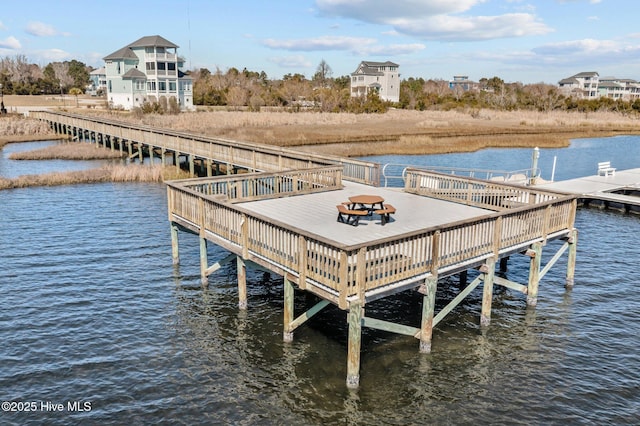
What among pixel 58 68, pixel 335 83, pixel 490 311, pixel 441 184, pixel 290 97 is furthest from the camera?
pixel 335 83

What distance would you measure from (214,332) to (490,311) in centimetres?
745

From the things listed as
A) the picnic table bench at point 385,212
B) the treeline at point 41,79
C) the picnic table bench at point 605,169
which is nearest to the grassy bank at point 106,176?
the picnic table bench at point 385,212

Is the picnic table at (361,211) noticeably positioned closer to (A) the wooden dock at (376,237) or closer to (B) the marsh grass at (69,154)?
(A) the wooden dock at (376,237)

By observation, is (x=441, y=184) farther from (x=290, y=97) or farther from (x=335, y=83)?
(x=335, y=83)

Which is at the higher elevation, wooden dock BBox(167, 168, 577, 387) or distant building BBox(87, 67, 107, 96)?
distant building BBox(87, 67, 107, 96)

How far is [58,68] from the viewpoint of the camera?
126 metres

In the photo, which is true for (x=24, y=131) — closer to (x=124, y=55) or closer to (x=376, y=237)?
(x=124, y=55)

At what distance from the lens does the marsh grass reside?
41.8m

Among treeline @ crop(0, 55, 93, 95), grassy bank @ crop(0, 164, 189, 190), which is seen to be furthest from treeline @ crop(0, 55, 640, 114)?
grassy bank @ crop(0, 164, 189, 190)

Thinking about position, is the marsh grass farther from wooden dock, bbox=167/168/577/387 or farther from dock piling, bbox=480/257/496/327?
dock piling, bbox=480/257/496/327

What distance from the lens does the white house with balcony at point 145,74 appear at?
8312 centimetres

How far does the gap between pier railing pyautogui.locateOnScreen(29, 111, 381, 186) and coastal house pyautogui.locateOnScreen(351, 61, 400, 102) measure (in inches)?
3236

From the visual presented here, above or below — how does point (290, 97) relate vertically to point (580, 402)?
above

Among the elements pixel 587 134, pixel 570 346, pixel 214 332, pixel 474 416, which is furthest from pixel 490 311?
pixel 587 134
